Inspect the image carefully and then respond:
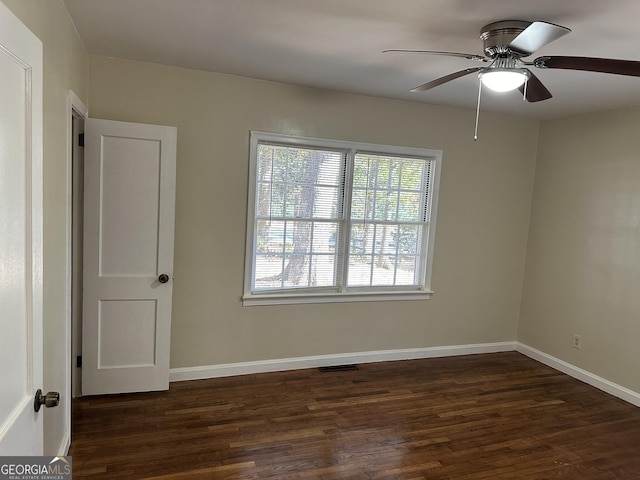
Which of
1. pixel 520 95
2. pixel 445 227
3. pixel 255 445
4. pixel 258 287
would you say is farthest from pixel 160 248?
pixel 520 95

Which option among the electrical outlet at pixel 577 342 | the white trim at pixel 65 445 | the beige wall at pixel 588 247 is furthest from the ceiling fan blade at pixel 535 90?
the white trim at pixel 65 445

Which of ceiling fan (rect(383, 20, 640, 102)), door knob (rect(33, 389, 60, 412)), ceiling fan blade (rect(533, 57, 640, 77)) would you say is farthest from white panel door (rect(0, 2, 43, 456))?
ceiling fan blade (rect(533, 57, 640, 77))

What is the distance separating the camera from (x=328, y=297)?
3.85m

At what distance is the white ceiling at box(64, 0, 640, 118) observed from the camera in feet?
6.52

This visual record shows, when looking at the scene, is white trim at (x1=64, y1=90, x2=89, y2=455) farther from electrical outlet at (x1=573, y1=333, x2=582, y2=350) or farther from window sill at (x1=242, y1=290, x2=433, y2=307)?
electrical outlet at (x1=573, y1=333, x2=582, y2=350)

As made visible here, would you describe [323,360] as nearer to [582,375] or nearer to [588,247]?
[582,375]

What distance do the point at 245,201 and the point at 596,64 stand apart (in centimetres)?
249

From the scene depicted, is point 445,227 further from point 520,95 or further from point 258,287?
point 258,287

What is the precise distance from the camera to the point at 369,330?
405 cm

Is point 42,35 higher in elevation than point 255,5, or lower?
lower

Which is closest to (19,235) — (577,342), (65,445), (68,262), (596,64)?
(68,262)

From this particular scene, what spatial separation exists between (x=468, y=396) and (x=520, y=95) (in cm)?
249

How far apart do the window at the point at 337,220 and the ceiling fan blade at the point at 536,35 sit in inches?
75.9

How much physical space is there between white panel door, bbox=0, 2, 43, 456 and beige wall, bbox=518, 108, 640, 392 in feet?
13.7
